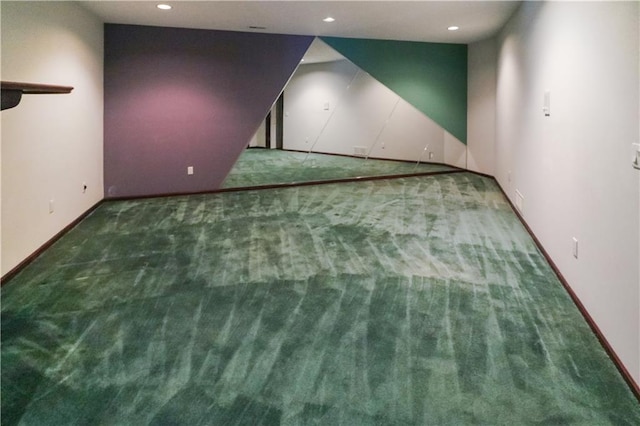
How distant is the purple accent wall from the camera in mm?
5629

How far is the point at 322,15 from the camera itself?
5168 mm

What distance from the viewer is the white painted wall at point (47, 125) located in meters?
3.13

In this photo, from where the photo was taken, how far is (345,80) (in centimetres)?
700

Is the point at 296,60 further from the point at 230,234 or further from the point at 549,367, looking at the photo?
the point at 549,367

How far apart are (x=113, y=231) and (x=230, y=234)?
43.3 inches

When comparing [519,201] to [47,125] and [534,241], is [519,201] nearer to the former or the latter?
[534,241]

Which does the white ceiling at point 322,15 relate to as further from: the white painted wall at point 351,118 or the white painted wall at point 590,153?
the white painted wall at point 590,153

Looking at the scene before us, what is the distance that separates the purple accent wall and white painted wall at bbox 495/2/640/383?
3404 mm

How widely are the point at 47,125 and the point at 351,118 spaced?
4.50 metres

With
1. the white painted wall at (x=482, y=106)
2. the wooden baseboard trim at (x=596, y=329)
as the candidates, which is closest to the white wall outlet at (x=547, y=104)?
the wooden baseboard trim at (x=596, y=329)

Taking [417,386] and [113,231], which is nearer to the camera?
[417,386]

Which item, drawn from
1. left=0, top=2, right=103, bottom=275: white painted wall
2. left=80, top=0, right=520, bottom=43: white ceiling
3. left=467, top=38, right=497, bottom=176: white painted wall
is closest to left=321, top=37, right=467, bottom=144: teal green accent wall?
left=467, top=38, right=497, bottom=176: white painted wall

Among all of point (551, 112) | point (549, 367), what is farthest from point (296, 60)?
point (549, 367)

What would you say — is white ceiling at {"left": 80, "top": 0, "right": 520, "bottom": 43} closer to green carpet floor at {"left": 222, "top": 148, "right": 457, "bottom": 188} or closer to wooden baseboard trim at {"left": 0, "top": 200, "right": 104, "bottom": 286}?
green carpet floor at {"left": 222, "top": 148, "right": 457, "bottom": 188}
